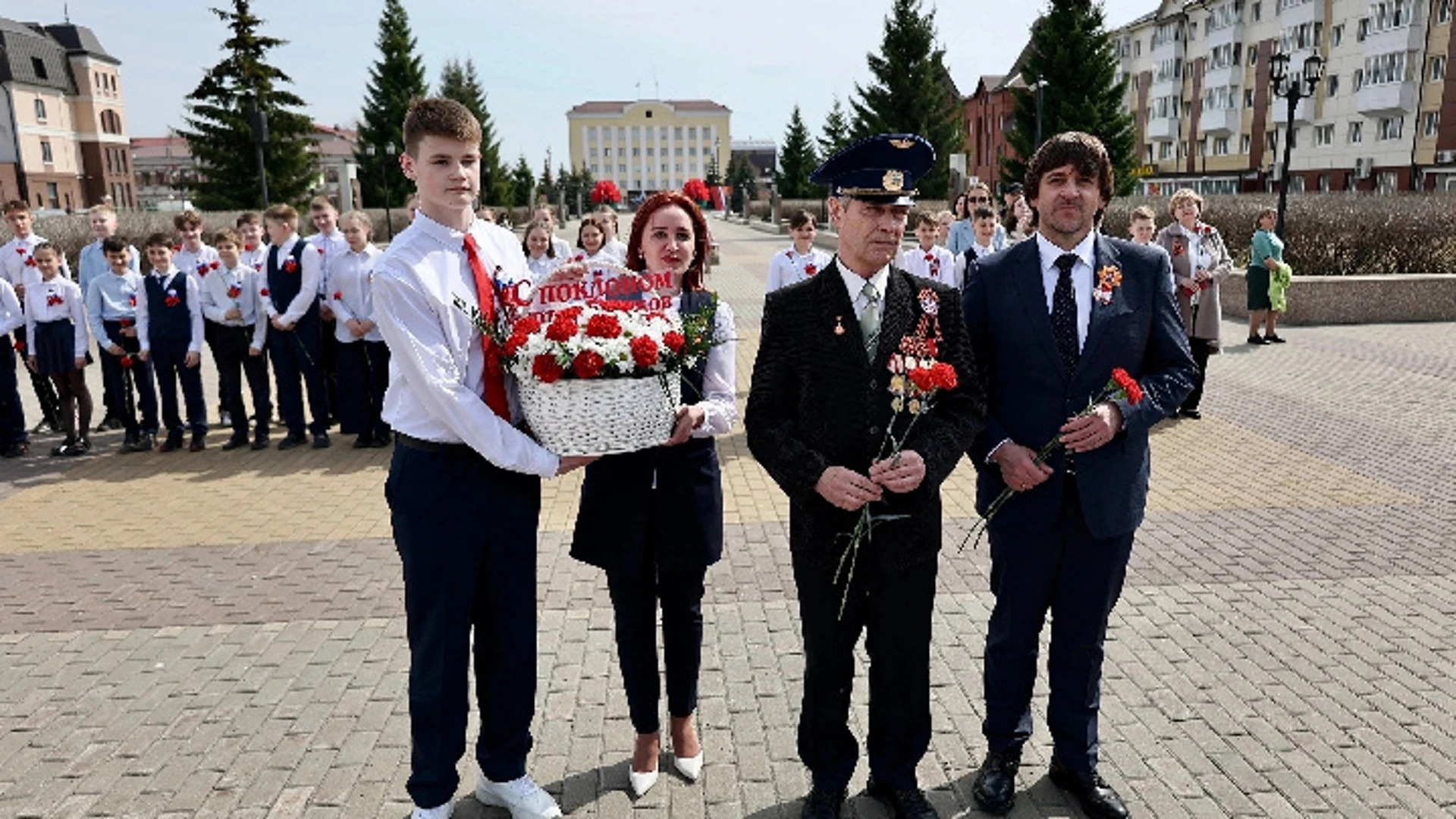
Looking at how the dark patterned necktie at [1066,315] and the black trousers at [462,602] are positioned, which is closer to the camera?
the black trousers at [462,602]

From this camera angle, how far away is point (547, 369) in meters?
2.82

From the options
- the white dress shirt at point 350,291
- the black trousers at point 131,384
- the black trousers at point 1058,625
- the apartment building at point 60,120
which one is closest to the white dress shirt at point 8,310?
the black trousers at point 131,384

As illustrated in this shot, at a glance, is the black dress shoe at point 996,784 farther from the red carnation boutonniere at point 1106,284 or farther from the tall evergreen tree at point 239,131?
the tall evergreen tree at point 239,131

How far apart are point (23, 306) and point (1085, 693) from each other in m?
10.7

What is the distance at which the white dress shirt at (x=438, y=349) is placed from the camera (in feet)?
9.65

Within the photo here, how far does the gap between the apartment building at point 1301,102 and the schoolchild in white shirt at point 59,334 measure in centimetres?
4214

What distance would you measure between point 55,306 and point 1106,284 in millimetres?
9707

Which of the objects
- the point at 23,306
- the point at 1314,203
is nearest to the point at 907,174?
the point at 23,306

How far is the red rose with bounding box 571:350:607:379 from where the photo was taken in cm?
281

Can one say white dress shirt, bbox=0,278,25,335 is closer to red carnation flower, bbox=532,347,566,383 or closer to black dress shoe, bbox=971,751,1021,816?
red carnation flower, bbox=532,347,566,383

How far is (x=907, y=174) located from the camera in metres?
3.01

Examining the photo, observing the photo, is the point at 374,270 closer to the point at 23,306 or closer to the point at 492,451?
the point at 492,451

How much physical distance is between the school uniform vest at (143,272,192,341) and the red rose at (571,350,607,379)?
311 inches

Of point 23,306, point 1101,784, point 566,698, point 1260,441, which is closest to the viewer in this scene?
point 1101,784
